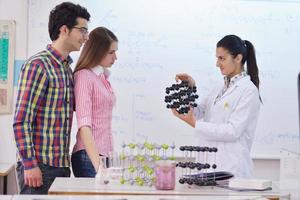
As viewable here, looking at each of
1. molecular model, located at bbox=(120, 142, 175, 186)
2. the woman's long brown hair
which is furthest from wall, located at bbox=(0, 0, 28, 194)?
molecular model, located at bbox=(120, 142, 175, 186)

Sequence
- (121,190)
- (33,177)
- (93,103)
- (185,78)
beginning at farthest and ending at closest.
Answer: (185,78) < (93,103) < (33,177) < (121,190)

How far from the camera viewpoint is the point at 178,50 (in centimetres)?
398

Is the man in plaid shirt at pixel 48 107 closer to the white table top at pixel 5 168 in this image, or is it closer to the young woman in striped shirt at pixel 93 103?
the young woman in striped shirt at pixel 93 103

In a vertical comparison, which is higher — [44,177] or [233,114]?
[233,114]

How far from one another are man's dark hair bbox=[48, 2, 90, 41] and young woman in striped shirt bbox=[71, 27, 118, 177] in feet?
0.70

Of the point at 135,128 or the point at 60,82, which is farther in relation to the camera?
the point at 135,128

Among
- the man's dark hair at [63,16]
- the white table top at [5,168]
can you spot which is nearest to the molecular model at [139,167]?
the man's dark hair at [63,16]

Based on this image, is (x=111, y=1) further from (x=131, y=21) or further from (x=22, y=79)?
(x=22, y=79)

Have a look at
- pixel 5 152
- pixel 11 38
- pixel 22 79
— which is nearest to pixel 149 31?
pixel 11 38

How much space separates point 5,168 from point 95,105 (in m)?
1.48

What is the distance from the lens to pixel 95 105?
102 inches

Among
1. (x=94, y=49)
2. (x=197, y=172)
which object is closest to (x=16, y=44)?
(x=94, y=49)

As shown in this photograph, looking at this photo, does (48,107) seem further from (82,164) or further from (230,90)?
(230,90)

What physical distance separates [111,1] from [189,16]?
63cm
